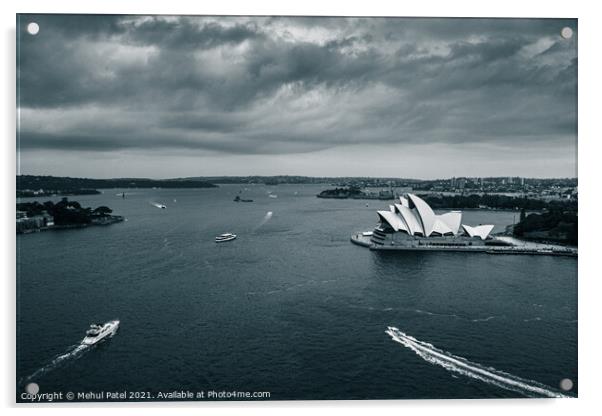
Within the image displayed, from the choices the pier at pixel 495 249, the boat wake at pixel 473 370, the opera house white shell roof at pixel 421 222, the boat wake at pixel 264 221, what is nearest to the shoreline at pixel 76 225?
the boat wake at pixel 264 221

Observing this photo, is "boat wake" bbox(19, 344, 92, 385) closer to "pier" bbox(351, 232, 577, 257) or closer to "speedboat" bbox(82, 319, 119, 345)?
"speedboat" bbox(82, 319, 119, 345)

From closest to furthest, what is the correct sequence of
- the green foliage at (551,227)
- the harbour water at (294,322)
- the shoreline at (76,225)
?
the harbour water at (294,322)
the green foliage at (551,227)
the shoreline at (76,225)

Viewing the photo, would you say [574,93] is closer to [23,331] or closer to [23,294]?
[23,331]

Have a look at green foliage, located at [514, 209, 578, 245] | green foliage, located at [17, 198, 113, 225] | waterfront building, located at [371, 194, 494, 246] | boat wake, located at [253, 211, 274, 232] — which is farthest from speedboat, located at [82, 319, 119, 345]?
green foliage, located at [514, 209, 578, 245]

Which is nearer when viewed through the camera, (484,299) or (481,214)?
(484,299)

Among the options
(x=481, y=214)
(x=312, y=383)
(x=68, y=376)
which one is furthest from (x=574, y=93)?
(x=481, y=214)

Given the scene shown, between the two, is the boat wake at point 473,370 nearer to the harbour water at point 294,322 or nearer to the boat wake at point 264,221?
the harbour water at point 294,322
